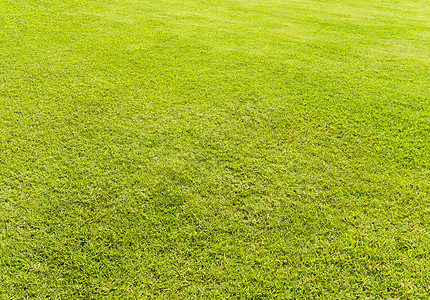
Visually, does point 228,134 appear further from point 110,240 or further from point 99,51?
point 99,51

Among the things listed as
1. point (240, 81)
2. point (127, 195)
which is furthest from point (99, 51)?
point (127, 195)

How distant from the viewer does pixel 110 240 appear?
1575 mm

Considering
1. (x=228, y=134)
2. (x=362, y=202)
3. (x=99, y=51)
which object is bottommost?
(x=362, y=202)

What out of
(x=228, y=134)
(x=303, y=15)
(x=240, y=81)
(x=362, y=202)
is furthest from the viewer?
(x=303, y=15)

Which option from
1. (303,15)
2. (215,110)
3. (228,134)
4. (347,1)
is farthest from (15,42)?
(347,1)

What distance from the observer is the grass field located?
1.45 metres

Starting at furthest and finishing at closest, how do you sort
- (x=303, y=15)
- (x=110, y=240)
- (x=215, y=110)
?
(x=303, y=15) → (x=215, y=110) → (x=110, y=240)

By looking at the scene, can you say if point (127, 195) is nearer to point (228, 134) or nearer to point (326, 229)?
point (228, 134)

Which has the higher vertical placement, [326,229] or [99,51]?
[99,51]

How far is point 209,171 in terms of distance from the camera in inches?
Result: 80.7

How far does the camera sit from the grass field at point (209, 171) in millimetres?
1446

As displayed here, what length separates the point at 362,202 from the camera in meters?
1.84

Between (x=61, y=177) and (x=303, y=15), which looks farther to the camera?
(x=303, y=15)

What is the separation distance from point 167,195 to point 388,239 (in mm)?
1515
